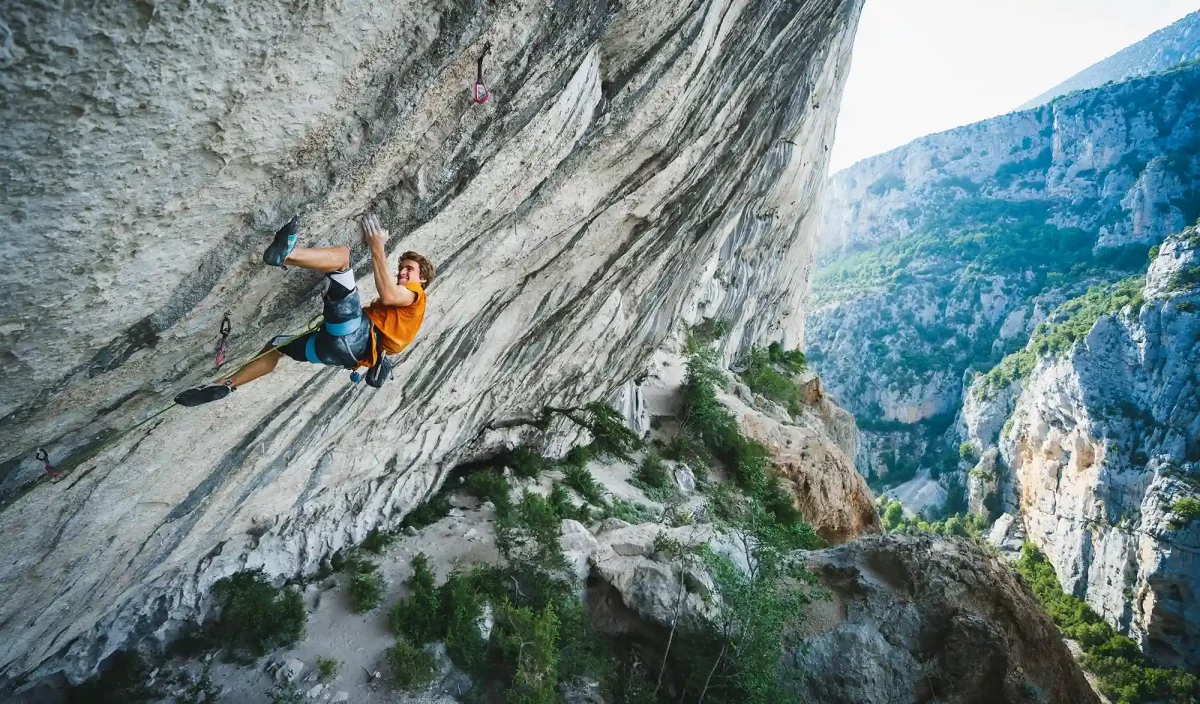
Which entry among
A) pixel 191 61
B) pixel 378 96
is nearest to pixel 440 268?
pixel 378 96

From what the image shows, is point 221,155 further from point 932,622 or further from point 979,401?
point 979,401

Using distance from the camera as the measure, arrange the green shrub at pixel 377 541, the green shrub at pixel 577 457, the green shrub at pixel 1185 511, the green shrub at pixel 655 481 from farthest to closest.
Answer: the green shrub at pixel 1185 511, the green shrub at pixel 655 481, the green shrub at pixel 577 457, the green shrub at pixel 377 541

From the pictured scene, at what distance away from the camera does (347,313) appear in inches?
130

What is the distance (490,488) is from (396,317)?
6.91 m

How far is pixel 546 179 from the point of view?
209 inches

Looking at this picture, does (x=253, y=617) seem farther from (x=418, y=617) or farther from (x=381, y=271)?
(x=381, y=271)

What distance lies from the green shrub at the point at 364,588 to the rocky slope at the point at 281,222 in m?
0.72

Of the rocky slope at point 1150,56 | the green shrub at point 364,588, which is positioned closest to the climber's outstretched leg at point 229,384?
the green shrub at point 364,588

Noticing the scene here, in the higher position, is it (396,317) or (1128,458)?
(1128,458)

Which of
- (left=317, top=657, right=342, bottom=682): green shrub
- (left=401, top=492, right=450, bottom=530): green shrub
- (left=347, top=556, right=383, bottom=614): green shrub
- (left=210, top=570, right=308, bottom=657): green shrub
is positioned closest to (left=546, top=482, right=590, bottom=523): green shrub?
(left=401, top=492, right=450, bottom=530): green shrub

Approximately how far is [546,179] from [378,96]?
2414 mm

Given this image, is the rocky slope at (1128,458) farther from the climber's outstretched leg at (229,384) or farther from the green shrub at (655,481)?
the climber's outstretched leg at (229,384)

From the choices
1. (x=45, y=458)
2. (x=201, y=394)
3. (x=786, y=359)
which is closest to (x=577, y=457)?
(x=201, y=394)

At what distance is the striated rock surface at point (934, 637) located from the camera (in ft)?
23.5
